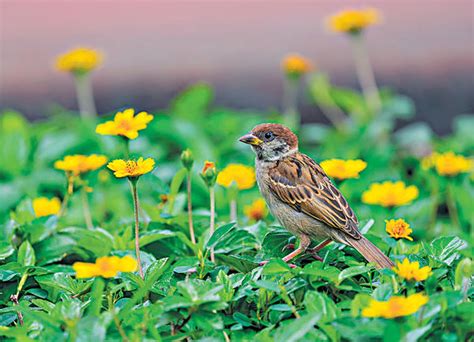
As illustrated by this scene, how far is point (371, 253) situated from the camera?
10.5 feet

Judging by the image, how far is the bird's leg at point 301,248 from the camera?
335 centimetres

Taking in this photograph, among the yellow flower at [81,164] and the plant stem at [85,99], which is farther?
the plant stem at [85,99]

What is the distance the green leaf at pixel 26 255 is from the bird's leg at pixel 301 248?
3.46 ft

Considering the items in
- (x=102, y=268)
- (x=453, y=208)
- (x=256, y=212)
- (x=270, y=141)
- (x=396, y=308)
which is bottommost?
(x=453, y=208)

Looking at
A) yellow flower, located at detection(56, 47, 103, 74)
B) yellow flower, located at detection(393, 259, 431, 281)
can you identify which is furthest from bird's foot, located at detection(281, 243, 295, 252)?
yellow flower, located at detection(56, 47, 103, 74)

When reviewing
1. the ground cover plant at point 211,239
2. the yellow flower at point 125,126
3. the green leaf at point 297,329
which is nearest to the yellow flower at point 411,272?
the ground cover plant at point 211,239

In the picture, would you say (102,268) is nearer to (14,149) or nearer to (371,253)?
(371,253)

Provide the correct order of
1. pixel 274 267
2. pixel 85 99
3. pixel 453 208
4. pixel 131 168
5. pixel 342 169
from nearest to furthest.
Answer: pixel 274 267, pixel 131 168, pixel 342 169, pixel 453 208, pixel 85 99

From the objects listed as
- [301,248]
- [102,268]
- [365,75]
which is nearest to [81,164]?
[301,248]

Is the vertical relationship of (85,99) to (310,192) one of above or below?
below

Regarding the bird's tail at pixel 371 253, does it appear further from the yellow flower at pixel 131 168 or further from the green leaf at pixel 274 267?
the yellow flower at pixel 131 168

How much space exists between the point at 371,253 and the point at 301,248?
12.7 inches

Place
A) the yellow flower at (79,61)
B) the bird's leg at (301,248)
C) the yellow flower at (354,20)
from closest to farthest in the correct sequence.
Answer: the bird's leg at (301,248), the yellow flower at (79,61), the yellow flower at (354,20)

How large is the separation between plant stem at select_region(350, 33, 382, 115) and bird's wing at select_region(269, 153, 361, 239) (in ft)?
7.76
